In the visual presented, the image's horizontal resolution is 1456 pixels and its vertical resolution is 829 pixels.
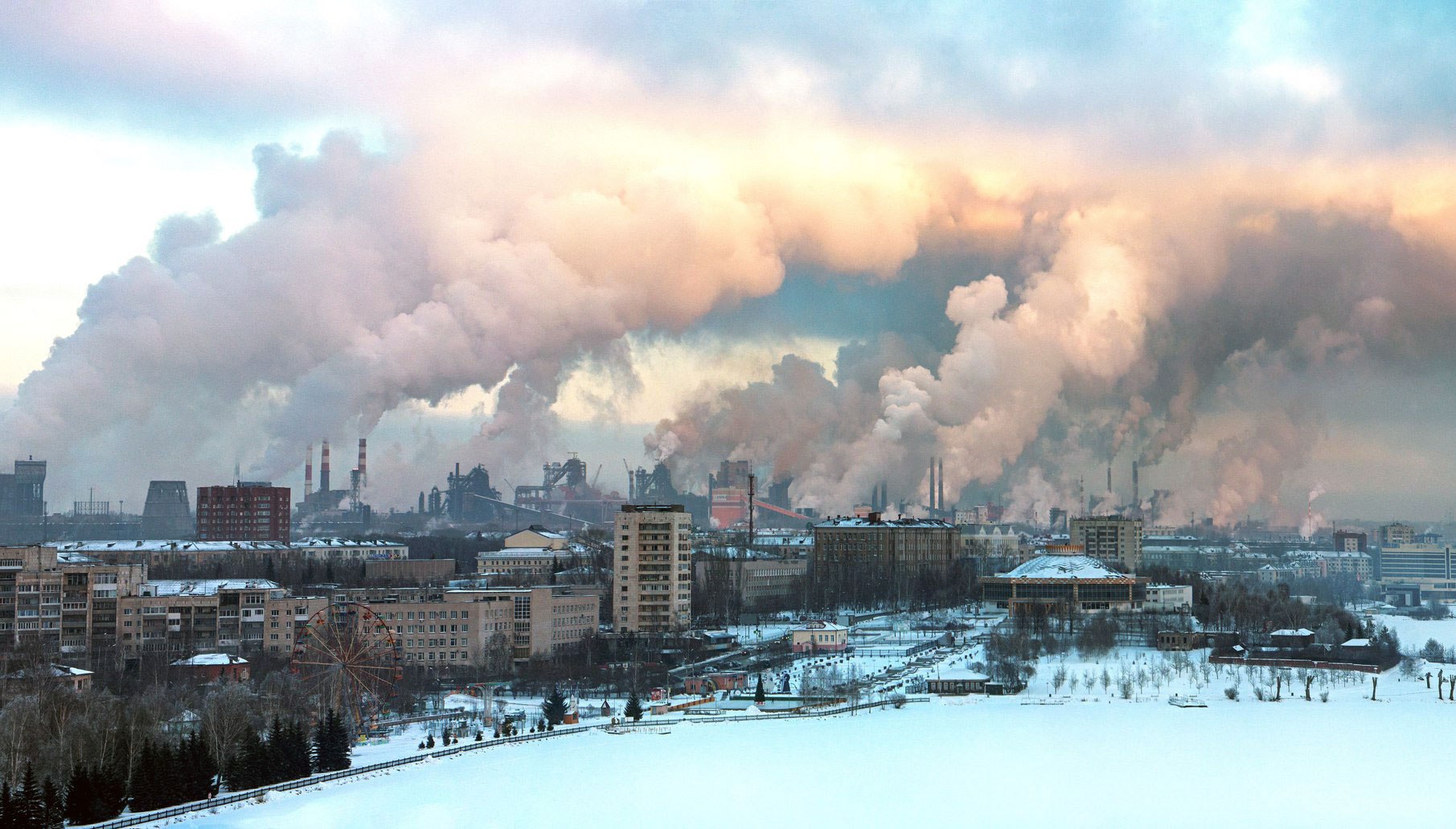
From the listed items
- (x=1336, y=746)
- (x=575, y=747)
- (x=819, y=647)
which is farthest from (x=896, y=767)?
(x=819, y=647)

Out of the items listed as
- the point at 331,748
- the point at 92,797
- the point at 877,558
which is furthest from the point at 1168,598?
the point at 92,797

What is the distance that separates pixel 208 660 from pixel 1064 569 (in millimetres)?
25950

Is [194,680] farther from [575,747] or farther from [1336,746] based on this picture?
[1336,746]

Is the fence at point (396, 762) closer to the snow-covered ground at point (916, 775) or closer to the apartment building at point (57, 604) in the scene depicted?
the snow-covered ground at point (916, 775)

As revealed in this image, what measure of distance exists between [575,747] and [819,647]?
11.8 meters

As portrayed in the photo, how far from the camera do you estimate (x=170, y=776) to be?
19.8 metres

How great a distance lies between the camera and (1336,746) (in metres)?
26.7

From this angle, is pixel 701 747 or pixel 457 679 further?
pixel 457 679

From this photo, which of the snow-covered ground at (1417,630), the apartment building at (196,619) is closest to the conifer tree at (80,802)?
the apartment building at (196,619)

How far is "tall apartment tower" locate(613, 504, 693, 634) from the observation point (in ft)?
124

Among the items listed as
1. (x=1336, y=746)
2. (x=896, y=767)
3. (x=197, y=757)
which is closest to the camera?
(x=197, y=757)

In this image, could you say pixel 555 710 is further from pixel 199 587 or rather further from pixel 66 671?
pixel 199 587

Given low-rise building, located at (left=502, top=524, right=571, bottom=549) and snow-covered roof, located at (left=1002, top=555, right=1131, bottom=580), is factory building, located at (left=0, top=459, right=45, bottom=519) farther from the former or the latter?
snow-covered roof, located at (left=1002, top=555, right=1131, bottom=580)

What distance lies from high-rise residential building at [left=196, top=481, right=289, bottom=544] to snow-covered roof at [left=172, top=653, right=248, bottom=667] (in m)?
38.0
